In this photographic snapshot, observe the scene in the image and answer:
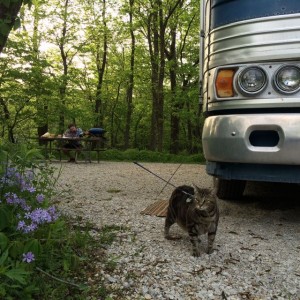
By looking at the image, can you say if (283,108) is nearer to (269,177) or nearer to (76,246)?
(269,177)

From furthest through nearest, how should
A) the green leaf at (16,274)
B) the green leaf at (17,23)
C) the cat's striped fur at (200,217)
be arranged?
the cat's striped fur at (200,217)
the green leaf at (17,23)
the green leaf at (16,274)

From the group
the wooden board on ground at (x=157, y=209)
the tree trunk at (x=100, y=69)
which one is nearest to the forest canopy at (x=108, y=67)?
the tree trunk at (x=100, y=69)

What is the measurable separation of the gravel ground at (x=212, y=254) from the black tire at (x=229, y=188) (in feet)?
0.33

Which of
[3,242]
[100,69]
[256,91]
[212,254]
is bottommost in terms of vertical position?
[212,254]

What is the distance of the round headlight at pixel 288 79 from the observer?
2875 millimetres

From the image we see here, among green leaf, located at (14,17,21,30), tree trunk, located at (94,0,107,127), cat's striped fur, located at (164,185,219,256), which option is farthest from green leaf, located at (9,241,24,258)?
tree trunk, located at (94,0,107,127)

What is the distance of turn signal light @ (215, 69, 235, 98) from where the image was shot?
3098 millimetres

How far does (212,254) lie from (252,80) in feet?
4.77

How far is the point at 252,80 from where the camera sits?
3006 mm

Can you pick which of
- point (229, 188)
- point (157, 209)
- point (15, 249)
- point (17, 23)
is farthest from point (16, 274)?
point (229, 188)

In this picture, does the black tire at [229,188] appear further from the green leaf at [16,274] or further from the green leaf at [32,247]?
the green leaf at [16,274]

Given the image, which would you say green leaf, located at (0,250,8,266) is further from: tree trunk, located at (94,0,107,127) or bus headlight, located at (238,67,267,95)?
tree trunk, located at (94,0,107,127)

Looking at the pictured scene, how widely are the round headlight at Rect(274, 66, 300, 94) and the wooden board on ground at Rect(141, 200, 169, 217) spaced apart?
1815 mm

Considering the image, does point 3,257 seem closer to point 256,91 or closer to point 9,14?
point 9,14
